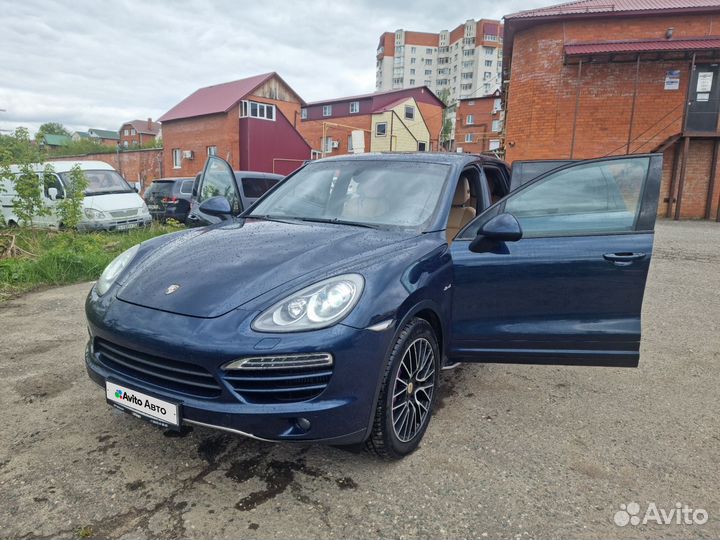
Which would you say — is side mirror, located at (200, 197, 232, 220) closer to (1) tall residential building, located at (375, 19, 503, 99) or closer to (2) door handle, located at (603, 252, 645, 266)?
(2) door handle, located at (603, 252, 645, 266)

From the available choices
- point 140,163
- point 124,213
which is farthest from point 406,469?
point 140,163

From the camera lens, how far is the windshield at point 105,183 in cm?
1093

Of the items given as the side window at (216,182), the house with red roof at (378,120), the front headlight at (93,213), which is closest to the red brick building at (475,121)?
the house with red roof at (378,120)

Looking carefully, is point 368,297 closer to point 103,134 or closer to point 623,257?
point 623,257

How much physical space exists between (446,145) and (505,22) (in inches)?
1619

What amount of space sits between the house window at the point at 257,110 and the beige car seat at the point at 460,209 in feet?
102

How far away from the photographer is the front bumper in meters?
2.04

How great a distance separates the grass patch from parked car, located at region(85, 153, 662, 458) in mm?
4163

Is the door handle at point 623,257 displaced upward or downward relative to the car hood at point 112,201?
upward

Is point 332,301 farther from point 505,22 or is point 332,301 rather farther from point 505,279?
point 505,22

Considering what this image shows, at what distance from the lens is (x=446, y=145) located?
192 ft

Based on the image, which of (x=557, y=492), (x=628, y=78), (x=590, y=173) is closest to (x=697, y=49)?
(x=628, y=78)

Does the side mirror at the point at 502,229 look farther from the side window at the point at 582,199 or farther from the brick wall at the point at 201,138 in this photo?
the brick wall at the point at 201,138

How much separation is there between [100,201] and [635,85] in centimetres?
1723
